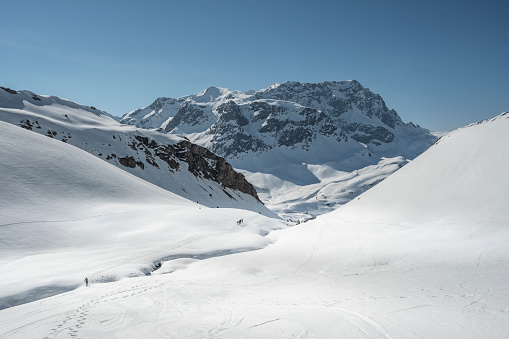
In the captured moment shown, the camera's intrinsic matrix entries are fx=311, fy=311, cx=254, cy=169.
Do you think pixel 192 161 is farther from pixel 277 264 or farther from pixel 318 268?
pixel 318 268

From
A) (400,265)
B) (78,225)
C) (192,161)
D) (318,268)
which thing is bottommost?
(318,268)

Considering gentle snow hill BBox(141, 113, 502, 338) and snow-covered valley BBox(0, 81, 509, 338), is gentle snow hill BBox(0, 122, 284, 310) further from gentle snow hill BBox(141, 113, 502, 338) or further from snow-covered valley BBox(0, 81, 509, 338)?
gentle snow hill BBox(141, 113, 502, 338)

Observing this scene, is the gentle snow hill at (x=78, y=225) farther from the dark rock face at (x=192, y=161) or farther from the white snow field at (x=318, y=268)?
the dark rock face at (x=192, y=161)

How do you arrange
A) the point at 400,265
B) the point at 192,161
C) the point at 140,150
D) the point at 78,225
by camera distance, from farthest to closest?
the point at 192,161 < the point at 140,150 < the point at 78,225 < the point at 400,265

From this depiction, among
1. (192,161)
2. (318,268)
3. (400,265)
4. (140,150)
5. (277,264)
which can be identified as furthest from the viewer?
(192,161)

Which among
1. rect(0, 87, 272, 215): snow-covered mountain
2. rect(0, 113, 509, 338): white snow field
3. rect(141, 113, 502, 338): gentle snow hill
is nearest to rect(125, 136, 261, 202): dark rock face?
rect(0, 87, 272, 215): snow-covered mountain

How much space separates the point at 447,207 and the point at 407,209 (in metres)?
3.46

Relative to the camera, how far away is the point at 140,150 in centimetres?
9969

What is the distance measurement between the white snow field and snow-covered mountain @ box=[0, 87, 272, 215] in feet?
165

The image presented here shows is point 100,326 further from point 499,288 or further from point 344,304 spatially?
point 499,288

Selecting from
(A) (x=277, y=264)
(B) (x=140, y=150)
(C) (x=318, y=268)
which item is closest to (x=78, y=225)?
(A) (x=277, y=264)

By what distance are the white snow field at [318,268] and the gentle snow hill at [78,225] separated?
26 centimetres

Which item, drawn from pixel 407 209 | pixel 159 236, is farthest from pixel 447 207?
pixel 159 236

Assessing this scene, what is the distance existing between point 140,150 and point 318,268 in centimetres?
8808
